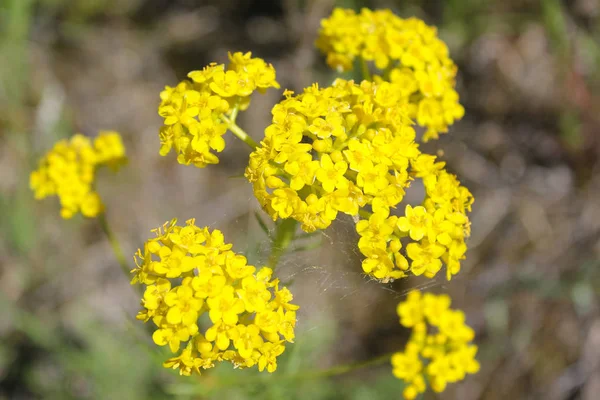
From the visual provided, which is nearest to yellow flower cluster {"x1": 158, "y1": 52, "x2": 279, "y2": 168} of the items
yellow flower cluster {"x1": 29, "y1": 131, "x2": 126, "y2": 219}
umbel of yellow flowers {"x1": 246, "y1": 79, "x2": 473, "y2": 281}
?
umbel of yellow flowers {"x1": 246, "y1": 79, "x2": 473, "y2": 281}

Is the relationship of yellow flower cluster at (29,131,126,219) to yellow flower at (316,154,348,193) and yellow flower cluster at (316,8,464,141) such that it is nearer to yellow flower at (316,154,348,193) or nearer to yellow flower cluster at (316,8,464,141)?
yellow flower cluster at (316,8,464,141)

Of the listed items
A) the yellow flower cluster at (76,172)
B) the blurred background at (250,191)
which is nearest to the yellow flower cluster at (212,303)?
the yellow flower cluster at (76,172)

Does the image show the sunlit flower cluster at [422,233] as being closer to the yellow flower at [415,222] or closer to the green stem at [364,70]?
the yellow flower at [415,222]

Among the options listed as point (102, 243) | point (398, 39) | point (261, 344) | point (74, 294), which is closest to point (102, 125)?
point (102, 243)

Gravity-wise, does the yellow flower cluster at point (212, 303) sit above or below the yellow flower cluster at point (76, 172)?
below

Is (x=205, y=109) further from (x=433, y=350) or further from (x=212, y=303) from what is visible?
(x=433, y=350)
